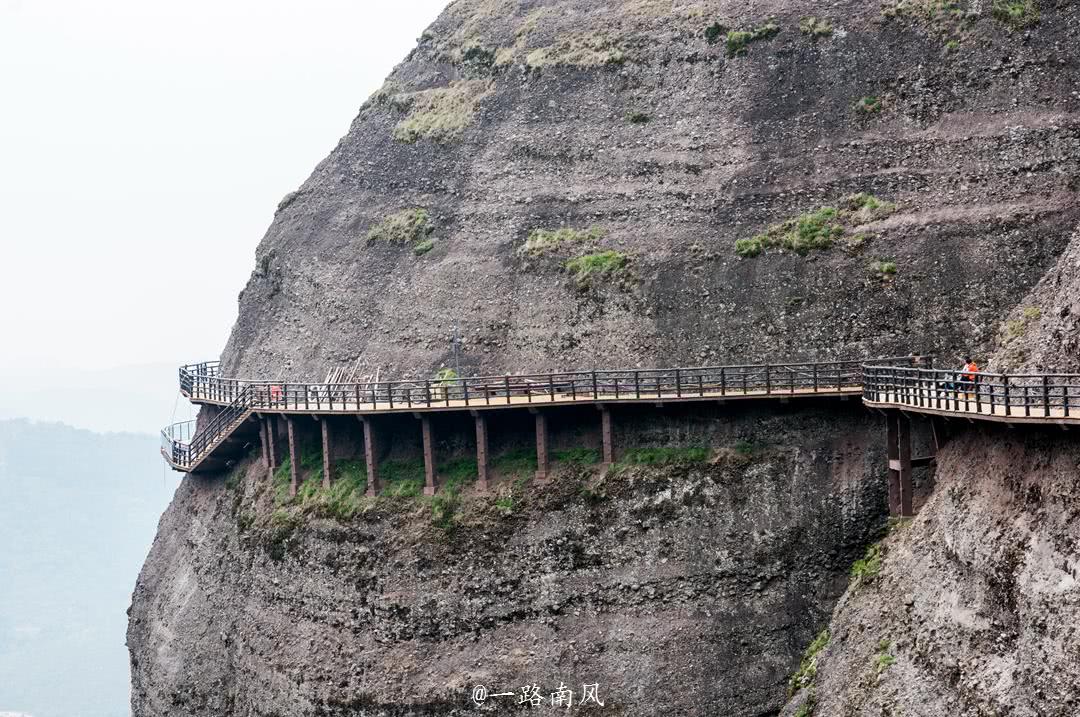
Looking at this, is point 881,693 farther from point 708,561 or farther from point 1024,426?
point 708,561

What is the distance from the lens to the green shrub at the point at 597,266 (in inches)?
2667

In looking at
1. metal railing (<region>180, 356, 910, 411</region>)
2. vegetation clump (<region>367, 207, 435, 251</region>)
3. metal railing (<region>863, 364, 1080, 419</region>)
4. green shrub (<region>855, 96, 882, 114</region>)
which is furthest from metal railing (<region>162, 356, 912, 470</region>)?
green shrub (<region>855, 96, 882, 114</region>)

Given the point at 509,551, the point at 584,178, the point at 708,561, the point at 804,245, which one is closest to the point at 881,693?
the point at 708,561

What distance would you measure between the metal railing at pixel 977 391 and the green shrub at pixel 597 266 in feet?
45.7

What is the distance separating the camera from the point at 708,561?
58500 millimetres

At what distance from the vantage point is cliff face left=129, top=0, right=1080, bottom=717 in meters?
57.2

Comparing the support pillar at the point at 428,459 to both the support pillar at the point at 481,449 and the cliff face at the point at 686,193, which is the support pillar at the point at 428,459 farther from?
the cliff face at the point at 686,193

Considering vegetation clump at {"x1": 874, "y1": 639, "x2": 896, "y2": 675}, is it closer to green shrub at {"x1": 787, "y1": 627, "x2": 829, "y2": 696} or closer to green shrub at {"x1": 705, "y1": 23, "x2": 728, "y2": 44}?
green shrub at {"x1": 787, "y1": 627, "x2": 829, "y2": 696}

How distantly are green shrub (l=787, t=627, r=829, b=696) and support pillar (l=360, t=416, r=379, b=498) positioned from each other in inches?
794

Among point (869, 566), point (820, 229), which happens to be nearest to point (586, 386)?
point (820, 229)

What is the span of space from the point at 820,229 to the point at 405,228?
22.2 meters

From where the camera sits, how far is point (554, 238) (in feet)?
232

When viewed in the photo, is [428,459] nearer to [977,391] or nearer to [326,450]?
[326,450]

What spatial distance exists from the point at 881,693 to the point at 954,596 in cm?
362
